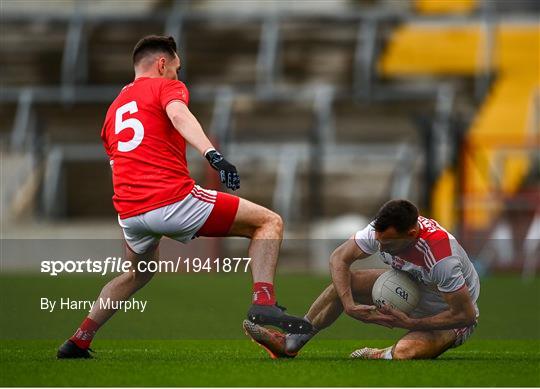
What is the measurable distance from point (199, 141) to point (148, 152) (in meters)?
0.44

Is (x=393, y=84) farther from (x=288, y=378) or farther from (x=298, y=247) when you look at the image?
(x=288, y=378)

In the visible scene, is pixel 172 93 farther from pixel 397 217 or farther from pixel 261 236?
pixel 397 217

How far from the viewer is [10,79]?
2147cm

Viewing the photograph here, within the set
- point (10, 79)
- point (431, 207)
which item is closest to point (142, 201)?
point (431, 207)

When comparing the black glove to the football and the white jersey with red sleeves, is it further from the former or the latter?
the football

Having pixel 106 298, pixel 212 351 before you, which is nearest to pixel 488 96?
pixel 212 351

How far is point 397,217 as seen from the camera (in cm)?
781

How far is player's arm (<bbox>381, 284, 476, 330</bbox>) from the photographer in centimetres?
804

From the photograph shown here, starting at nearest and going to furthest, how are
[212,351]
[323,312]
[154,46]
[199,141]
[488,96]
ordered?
1. [199,141]
2. [154,46]
3. [323,312]
4. [212,351]
5. [488,96]

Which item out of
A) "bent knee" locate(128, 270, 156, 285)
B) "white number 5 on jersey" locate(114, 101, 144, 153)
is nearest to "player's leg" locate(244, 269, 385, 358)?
"bent knee" locate(128, 270, 156, 285)

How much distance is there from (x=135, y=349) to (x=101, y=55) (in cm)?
1335

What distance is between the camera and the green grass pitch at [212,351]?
732 centimetres

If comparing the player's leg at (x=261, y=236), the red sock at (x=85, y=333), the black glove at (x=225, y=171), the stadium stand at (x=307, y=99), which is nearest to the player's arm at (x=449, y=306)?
the player's leg at (x=261, y=236)

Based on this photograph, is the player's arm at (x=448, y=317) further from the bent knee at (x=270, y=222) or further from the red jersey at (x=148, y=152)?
the red jersey at (x=148, y=152)
